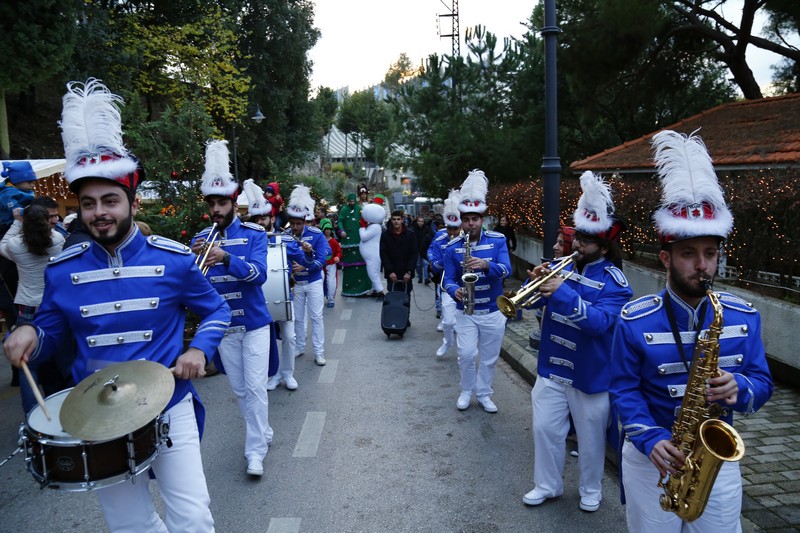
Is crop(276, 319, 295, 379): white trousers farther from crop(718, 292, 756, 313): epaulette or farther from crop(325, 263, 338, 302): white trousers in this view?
crop(325, 263, 338, 302): white trousers

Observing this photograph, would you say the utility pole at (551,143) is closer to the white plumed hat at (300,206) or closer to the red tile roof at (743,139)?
the red tile roof at (743,139)

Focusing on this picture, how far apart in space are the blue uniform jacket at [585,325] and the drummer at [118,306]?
231 cm

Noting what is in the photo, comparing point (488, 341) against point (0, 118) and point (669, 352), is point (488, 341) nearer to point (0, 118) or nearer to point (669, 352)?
point (669, 352)

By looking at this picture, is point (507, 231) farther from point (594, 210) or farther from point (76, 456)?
point (76, 456)

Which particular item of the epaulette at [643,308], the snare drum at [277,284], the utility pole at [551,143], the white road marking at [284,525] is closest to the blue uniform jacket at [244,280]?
the snare drum at [277,284]

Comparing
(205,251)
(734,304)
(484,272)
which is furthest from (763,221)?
(205,251)

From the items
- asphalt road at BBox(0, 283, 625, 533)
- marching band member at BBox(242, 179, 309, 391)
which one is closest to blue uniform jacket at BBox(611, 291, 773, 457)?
asphalt road at BBox(0, 283, 625, 533)

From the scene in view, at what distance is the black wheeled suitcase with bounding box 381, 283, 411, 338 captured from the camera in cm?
1031

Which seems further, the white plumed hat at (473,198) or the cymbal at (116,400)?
the white plumed hat at (473,198)

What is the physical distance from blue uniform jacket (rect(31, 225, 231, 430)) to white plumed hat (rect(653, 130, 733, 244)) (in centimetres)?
240

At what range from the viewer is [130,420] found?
8.74ft

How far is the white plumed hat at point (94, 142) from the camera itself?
3062mm

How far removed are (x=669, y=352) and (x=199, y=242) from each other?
3.79m

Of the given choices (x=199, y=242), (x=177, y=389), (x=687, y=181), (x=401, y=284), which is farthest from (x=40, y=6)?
(x=687, y=181)
